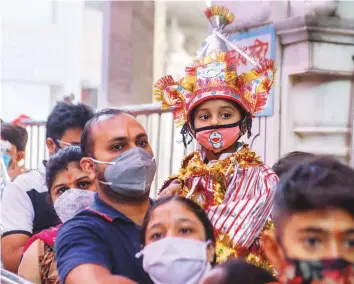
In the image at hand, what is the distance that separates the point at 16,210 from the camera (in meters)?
3.31

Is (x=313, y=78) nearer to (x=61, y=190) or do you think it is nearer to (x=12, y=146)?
(x=61, y=190)

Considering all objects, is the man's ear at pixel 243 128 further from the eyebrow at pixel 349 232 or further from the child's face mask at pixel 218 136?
the eyebrow at pixel 349 232

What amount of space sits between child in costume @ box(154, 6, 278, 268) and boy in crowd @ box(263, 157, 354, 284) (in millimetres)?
727

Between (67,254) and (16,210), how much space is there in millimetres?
1345


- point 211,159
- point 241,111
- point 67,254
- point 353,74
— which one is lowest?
point 67,254

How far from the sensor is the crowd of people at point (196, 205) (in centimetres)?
139

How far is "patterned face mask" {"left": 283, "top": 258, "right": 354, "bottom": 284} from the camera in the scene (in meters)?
1.33

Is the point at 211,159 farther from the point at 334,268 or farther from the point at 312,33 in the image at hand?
the point at 312,33

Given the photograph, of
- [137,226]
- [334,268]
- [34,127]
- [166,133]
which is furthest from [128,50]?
[334,268]

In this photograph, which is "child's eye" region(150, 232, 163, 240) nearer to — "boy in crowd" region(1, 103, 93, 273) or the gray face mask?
the gray face mask

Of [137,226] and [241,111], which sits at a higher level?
[241,111]

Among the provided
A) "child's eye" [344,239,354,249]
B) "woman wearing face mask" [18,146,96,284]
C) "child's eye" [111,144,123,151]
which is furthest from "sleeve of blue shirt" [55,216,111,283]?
"child's eye" [344,239,354,249]

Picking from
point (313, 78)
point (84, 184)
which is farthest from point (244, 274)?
point (313, 78)

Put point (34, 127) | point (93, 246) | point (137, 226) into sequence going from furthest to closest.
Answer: point (34, 127) → point (137, 226) → point (93, 246)
